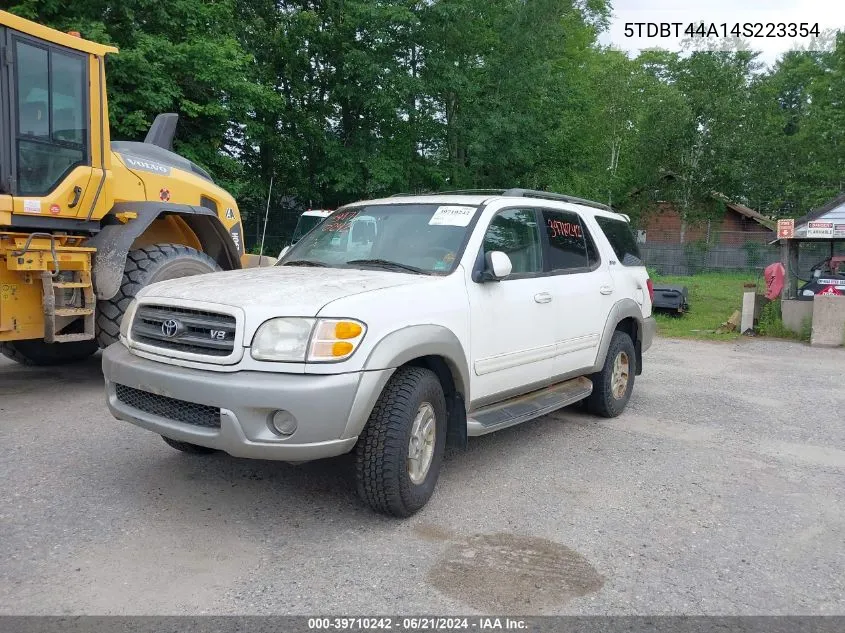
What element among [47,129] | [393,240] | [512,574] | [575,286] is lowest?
[512,574]

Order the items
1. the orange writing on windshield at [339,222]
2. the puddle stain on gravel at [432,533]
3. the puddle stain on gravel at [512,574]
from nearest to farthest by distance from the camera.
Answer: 1. the puddle stain on gravel at [512,574]
2. the puddle stain on gravel at [432,533]
3. the orange writing on windshield at [339,222]

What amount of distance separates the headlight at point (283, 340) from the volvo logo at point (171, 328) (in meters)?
0.54

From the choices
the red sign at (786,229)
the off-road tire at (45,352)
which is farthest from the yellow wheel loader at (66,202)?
the red sign at (786,229)

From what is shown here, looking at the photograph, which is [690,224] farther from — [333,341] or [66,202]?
[333,341]

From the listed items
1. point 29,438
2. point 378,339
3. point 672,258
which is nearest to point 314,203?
point 672,258

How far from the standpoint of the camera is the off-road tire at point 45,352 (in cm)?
729

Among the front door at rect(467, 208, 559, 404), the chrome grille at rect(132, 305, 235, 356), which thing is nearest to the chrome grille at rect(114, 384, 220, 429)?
the chrome grille at rect(132, 305, 235, 356)

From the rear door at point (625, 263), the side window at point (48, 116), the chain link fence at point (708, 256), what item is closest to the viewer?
the side window at point (48, 116)

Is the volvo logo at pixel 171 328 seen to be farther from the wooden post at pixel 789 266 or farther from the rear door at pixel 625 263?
the wooden post at pixel 789 266

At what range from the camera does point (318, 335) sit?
3498mm

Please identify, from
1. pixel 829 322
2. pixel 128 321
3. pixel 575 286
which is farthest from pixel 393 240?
pixel 829 322

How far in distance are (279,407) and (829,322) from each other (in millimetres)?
11411

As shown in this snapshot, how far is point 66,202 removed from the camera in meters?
5.90

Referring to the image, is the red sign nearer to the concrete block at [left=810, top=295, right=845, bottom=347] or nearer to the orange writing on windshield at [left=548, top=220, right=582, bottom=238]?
the concrete block at [left=810, top=295, right=845, bottom=347]
